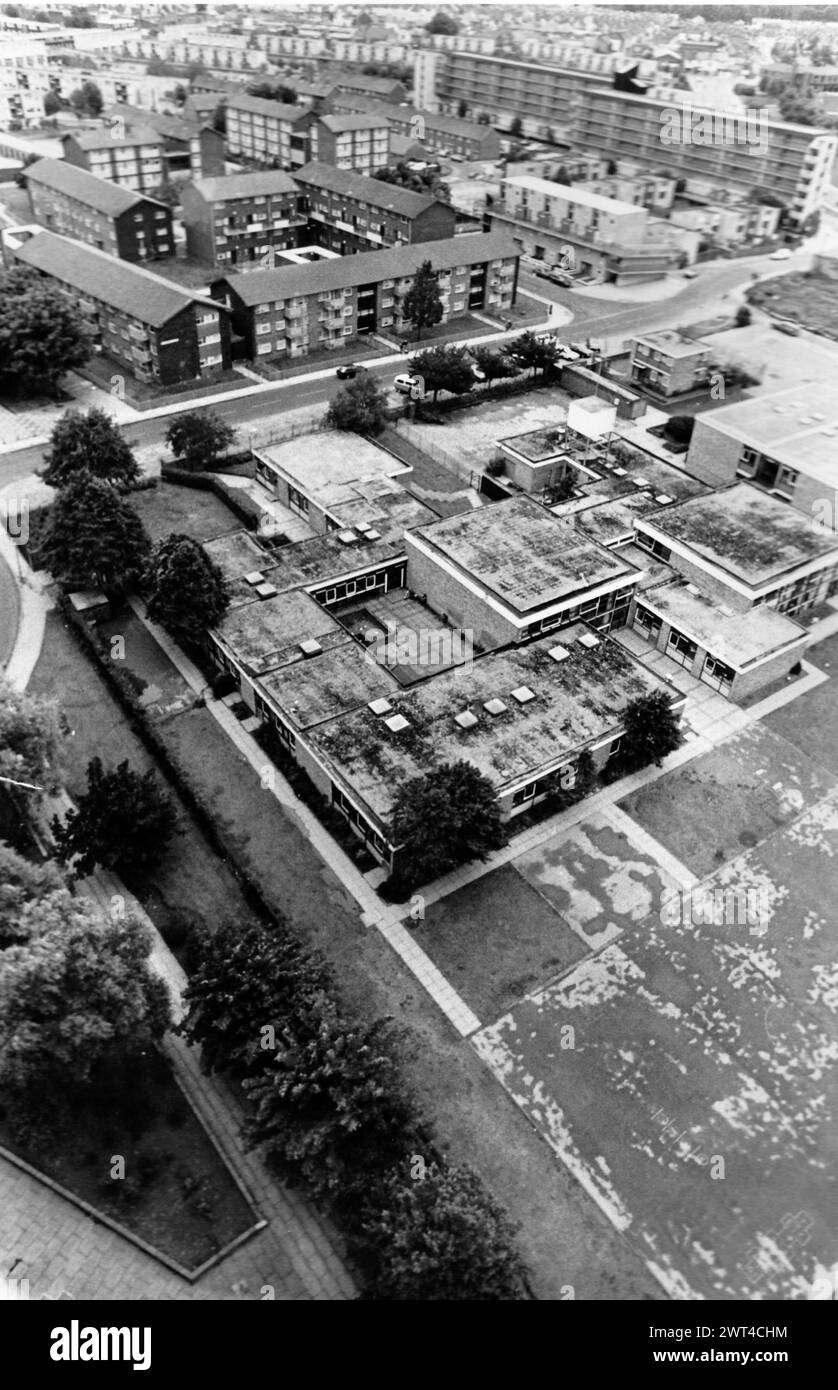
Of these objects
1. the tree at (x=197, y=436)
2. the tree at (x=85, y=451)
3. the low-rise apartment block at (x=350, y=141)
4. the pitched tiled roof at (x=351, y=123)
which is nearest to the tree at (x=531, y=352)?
the tree at (x=197, y=436)

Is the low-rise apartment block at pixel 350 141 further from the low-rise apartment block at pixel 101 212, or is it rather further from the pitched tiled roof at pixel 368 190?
the low-rise apartment block at pixel 101 212

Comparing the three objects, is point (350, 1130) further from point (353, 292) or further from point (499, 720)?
point (353, 292)

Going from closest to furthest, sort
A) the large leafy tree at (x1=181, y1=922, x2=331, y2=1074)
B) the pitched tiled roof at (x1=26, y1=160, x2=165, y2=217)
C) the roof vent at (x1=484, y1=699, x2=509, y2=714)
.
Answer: the large leafy tree at (x1=181, y1=922, x2=331, y2=1074)
the roof vent at (x1=484, y1=699, x2=509, y2=714)
the pitched tiled roof at (x1=26, y1=160, x2=165, y2=217)

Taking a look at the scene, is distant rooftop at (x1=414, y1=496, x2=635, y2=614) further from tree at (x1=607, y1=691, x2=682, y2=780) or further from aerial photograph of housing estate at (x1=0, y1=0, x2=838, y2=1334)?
tree at (x1=607, y1=691, x2=682, y2=780)

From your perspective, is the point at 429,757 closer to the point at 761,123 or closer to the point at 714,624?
the point at 714,624

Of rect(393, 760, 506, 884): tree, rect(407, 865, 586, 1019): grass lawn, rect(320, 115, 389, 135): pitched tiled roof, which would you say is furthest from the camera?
rect(320, 115, 389, 135): pitched tiled roof

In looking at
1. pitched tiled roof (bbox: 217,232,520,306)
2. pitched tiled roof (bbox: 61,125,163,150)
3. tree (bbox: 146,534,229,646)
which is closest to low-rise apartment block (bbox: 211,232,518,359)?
pitched tiled roof (bbox: 217,232,520,306)
